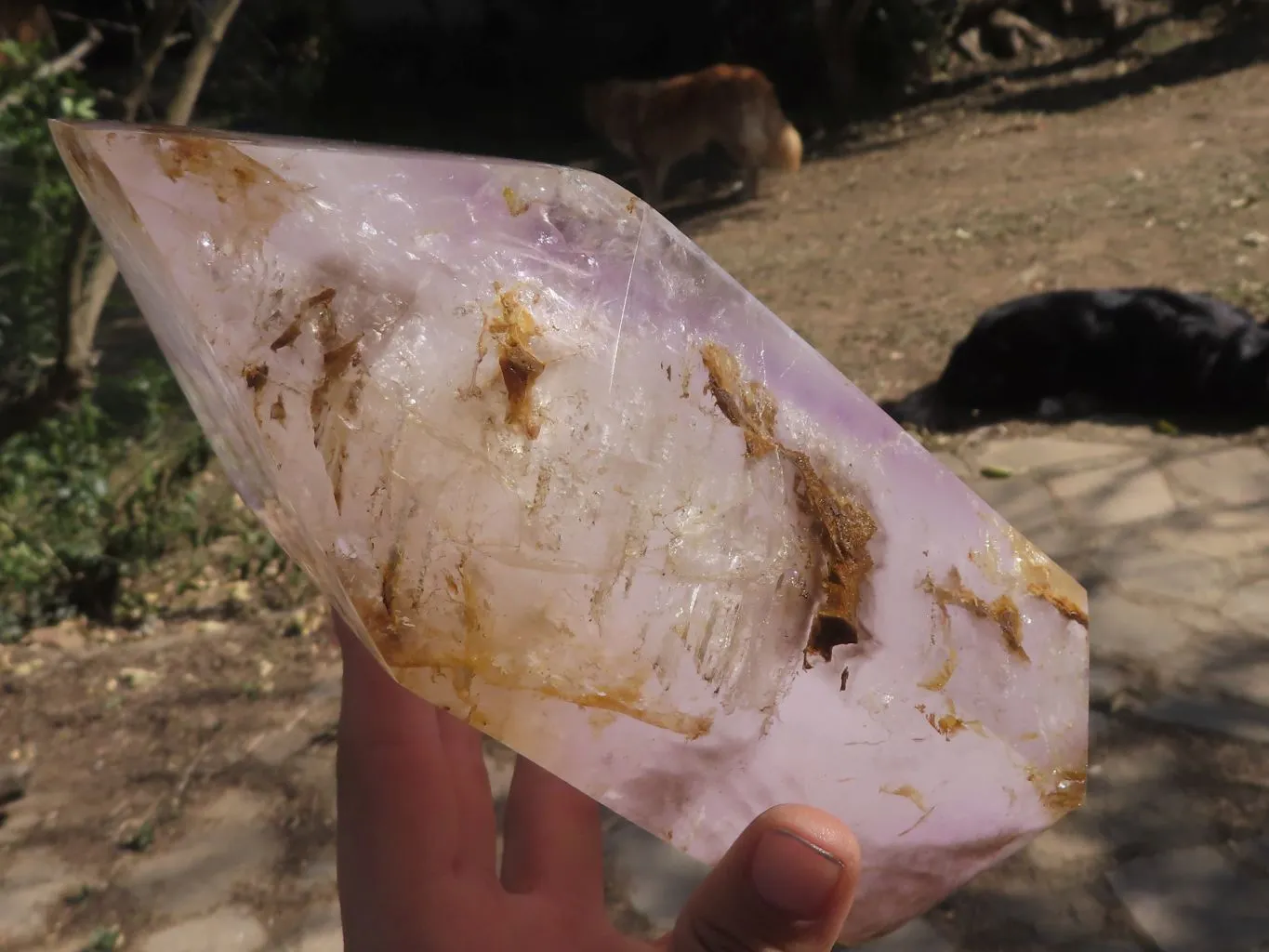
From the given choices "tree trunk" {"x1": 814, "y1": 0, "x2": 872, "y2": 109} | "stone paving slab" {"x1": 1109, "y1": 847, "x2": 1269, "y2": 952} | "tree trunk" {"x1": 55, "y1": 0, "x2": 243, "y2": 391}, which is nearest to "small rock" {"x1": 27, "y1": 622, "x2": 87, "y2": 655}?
"tree trunk" {"x1": 55, "y1": 0, "x2": 243, "y2": 391}

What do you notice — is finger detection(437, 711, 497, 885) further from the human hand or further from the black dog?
the black dog

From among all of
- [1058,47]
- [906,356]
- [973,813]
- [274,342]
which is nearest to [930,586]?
[973,813]

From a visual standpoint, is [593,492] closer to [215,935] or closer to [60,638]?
[215,935]

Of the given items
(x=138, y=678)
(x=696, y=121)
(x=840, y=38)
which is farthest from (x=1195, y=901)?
(x=840, y=38)

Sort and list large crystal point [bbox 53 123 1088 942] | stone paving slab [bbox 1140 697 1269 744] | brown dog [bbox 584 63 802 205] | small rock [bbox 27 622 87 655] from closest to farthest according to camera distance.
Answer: large crystal point [bbox 53 123 1088 942] < stone paving slab [bbox 1140 697 1269 744] < small rock [bbox 27 622 87 655] < brown dog [bbox 584 63 802 205]

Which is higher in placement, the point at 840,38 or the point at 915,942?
the point at 840,38

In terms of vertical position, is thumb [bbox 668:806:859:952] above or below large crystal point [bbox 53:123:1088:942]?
below
